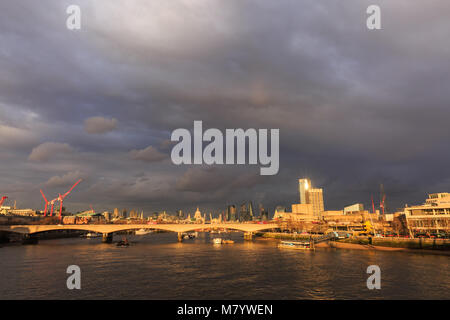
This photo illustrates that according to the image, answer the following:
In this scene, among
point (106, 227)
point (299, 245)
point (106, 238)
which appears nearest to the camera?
point (299, 245)

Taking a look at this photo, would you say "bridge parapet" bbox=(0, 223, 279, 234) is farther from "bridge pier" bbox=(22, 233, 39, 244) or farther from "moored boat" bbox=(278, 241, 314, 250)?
"moored boat" bbox=(278, 241, 314, 250)

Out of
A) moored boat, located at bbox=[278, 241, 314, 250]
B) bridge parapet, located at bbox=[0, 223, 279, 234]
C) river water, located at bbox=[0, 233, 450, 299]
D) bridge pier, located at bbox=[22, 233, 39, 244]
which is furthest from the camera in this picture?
bridge pier, located at bbox=[22, 233, 39, 244]

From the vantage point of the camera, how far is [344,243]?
102m

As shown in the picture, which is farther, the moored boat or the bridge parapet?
the bridge parapet

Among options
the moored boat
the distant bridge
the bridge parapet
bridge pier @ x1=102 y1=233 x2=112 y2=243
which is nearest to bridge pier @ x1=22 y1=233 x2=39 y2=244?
the distant bridge

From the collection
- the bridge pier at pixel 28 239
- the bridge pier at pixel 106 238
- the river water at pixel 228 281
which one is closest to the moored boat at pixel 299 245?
the river water at pixel 228 281

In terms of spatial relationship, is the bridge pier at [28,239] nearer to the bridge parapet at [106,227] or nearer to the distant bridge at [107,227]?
the distant bridge at [107,227]

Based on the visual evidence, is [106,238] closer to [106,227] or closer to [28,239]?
[106,227]

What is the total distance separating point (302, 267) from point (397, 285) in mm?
19654

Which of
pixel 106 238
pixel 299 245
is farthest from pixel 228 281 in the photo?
pixel 106 238
